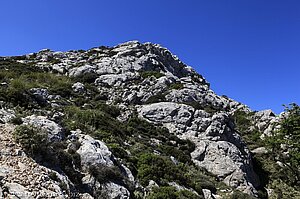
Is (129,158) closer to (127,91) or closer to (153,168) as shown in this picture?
(153,168)

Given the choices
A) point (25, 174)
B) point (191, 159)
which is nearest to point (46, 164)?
point (25, 174)

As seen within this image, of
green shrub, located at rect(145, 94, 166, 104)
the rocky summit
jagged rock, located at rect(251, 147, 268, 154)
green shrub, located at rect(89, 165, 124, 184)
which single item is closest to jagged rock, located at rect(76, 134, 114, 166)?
the rocky summit

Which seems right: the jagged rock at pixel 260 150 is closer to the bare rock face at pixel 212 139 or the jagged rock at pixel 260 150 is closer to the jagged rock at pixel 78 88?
the bare rock face at pixel 212 139

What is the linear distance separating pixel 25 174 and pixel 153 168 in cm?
839

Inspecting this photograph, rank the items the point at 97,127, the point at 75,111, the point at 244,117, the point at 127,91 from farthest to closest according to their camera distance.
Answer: the point at 244,117 < the point at 127,91 < the point at 75,111 < the point at 97,127

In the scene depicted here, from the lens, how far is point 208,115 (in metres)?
33.2

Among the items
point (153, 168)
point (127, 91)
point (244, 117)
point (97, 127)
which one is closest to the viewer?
point (153, 168)

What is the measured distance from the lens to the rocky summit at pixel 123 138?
499 inches

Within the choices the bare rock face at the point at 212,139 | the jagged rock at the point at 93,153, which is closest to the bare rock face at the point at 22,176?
the jagged rock at the point at 93,153

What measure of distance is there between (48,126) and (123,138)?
9041 mm

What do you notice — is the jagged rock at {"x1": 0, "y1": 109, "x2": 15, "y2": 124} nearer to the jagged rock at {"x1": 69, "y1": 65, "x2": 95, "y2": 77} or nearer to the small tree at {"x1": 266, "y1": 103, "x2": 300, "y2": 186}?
the small tree at {"x1": 266, "y1": 103, "x2": 300, "y2": 186}

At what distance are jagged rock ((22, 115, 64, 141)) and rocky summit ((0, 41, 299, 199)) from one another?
0.05 m

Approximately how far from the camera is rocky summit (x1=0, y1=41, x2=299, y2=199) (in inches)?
499

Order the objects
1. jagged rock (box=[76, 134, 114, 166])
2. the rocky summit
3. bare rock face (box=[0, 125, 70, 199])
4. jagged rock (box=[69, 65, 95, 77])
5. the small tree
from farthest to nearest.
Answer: jagged rock (box=[69, 65, 95, 77])
the small tree
jagged rock (box=[76, 134, 114, 166])
the rocky summit
bare rock face (box=[0, 125, 70, 199])
